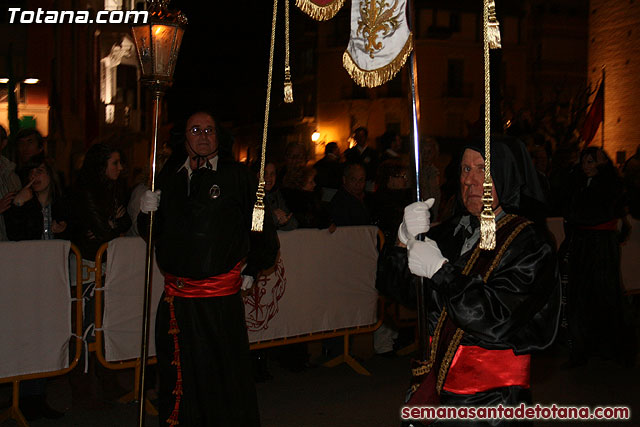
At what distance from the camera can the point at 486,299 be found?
3.12m

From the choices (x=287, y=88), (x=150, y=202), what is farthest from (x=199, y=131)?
(x=287, y=88)

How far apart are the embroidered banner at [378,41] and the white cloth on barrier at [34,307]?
10.5 feet

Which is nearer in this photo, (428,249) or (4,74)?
(428,249)

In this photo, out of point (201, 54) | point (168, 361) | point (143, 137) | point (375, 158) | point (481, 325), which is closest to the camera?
point (481, 325)

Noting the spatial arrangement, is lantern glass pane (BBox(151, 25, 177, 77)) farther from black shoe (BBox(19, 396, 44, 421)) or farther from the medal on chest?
black shoe (BBox(19, 396, 44, 421))

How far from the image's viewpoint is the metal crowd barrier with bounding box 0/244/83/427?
5.77 m

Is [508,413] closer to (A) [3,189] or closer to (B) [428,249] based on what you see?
(B) [428,249]

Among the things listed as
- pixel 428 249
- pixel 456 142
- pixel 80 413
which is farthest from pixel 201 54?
pixel 456 142

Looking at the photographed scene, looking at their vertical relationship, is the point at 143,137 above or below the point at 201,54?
below

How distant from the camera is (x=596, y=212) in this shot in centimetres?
802

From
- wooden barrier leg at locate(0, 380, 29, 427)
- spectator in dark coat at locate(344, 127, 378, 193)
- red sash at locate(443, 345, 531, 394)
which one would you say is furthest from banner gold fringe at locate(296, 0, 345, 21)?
spectator in dark coat at locate(344, 127, 378, 193)

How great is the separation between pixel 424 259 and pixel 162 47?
91.7 inches

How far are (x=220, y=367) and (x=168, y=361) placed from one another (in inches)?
13.1

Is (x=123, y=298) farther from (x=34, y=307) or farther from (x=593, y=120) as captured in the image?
(x=593, y=120)
